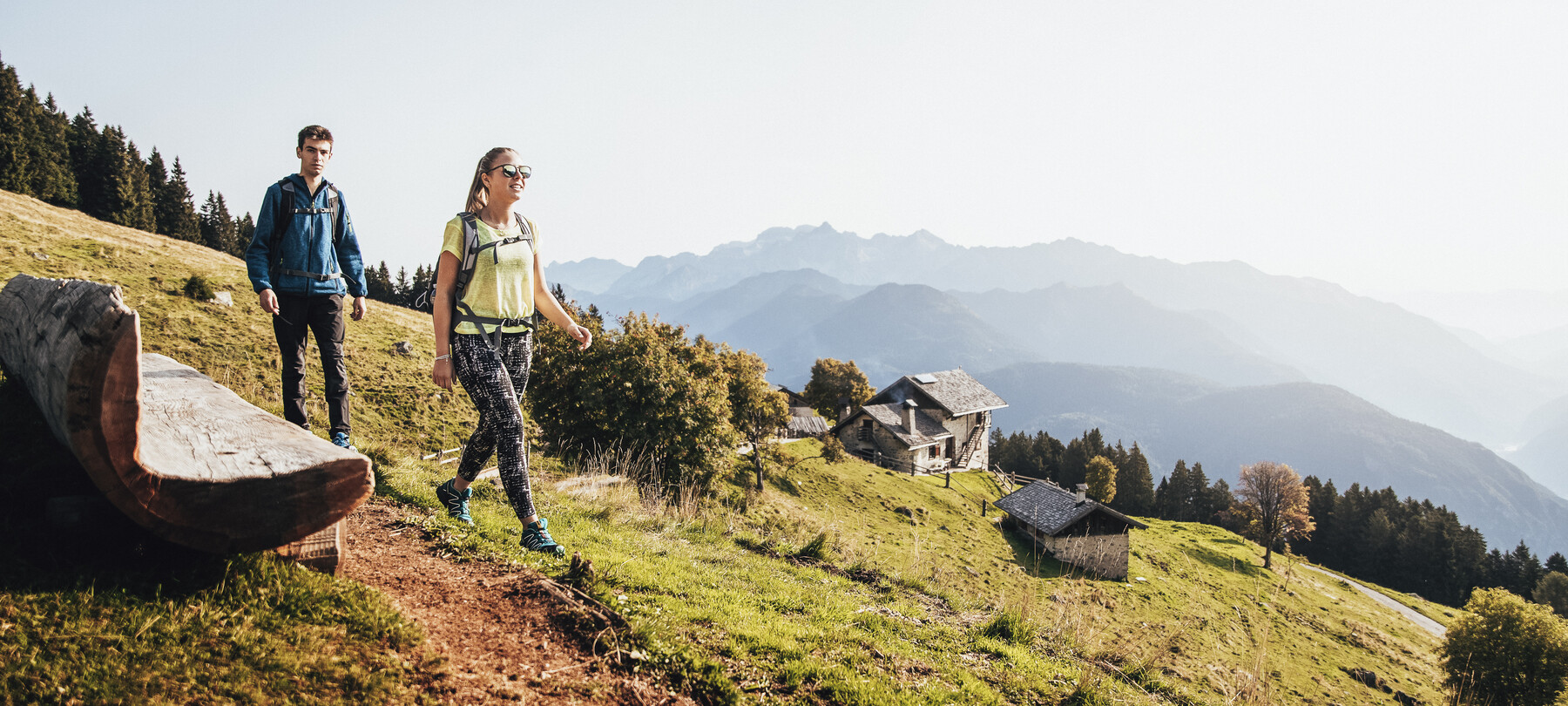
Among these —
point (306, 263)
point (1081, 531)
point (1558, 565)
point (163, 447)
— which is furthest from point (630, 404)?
point (1558, 565)

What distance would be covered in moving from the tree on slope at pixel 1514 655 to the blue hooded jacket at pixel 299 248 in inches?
1731

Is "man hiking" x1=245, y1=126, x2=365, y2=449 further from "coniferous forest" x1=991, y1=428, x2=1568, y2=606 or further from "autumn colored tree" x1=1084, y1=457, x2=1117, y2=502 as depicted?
"coniferous forest" x1=991, y1=428, x2=1568, y2=606

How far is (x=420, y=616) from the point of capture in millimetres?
3516

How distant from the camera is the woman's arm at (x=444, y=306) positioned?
14.8 feet

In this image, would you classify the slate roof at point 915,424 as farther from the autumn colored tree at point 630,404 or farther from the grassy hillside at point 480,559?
the grassy hillside at point 480,559

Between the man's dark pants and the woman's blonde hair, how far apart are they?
7.01 ft

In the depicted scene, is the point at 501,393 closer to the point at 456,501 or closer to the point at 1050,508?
the point at 456,501

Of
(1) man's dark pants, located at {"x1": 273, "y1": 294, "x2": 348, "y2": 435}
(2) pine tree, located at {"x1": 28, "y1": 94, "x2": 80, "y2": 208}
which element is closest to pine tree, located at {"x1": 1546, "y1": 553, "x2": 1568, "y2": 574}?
(1) man's dark pants, located at {"x1": 273, "y1": 294, "x2": 348, "y2": 435}

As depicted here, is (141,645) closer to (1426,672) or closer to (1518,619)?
(1518,619)

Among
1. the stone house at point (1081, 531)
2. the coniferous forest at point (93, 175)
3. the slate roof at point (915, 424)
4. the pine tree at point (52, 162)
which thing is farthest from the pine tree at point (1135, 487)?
the pine tree at point (52, 162)

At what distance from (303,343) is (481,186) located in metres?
2.70

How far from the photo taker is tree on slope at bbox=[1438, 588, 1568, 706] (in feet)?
92.7

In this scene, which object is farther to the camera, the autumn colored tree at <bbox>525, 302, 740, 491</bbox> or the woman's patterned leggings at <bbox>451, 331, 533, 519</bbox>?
the autumn colored tree at <bbox>525, 302, 740, 491</bbox>

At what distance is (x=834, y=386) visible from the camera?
71.1 metres
